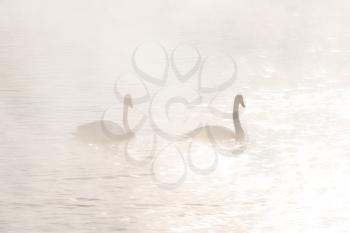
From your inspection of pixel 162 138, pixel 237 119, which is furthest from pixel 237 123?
pixel 162 138

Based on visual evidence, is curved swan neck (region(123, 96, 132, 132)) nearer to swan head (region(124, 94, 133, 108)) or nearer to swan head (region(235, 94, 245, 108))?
swan head (region(124, 94, 133, 108))

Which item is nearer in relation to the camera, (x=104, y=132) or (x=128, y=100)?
(x=104, y=132)

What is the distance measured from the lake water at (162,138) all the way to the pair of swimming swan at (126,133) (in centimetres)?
2

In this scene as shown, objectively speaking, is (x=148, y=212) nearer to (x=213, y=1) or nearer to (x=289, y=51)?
(x=289, y=51)

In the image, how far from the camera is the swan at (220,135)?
1588 mm

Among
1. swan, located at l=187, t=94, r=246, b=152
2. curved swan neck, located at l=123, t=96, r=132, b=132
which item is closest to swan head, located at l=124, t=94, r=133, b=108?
curved swan neck, located at l=123, t=96, r=132, b=132

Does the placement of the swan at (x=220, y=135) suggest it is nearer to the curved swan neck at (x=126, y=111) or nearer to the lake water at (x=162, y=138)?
the lake water at (x=162, y=138)

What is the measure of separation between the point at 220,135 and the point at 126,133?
0.70ft

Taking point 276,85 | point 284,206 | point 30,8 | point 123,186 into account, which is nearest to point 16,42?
point 30,8

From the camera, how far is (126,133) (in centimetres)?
161

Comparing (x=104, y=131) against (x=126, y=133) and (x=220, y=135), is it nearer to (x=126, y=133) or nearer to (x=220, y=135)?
(x=126, y=133)

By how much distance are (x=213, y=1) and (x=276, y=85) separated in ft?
3.34

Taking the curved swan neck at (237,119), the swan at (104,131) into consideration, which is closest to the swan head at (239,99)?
the curved swan neck at (237,119)

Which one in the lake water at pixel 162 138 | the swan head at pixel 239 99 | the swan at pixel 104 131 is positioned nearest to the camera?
the lake water at pixel 162 138
